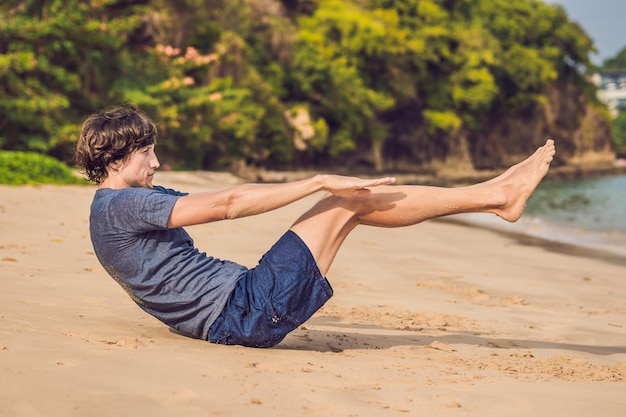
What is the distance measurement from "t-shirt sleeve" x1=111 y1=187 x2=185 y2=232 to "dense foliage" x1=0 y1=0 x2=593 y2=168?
106 centimetres

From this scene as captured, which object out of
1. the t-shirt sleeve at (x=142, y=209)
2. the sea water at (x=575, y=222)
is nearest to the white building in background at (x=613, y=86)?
the sea water at (x=575, y=222)

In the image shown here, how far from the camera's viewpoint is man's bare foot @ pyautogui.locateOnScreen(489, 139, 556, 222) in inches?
178

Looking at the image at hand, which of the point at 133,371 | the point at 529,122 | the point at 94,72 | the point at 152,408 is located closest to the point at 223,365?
the point at 133,371

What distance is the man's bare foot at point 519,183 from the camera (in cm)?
452

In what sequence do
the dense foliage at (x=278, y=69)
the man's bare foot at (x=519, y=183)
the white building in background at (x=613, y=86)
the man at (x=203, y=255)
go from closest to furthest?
the man at (x=203, y=255), the man's bare foot at (x=519, y=183), the dense foliage at (x=278, y=69), the white building in background at (x=613, y=86)

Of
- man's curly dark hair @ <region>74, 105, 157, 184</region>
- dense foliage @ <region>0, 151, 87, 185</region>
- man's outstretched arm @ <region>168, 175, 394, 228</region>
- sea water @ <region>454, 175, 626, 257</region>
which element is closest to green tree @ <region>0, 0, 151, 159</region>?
dense foliage @ <region>0, 151, 87, 185</region>

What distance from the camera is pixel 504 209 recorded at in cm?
451

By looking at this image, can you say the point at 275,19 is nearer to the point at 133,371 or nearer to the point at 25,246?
the point at 25,246

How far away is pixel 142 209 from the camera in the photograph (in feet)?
12.6

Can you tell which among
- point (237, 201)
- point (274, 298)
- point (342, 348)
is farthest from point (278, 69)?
point (237, 201)

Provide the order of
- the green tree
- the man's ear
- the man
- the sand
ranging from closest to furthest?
1. the sand
2. the man
3. the man's ear
4. the green tree

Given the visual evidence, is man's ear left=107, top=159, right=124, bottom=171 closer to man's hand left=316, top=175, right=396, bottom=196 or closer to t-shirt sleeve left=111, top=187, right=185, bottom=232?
t-shirt sleeve left=111, top=187, right=185, bottom=232

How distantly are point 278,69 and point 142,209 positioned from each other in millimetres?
31838

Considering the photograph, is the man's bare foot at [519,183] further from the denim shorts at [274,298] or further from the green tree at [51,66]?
the green tree at [51,66]
